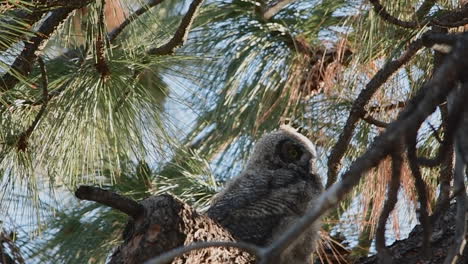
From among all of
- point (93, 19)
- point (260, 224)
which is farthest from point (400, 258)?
point (93, 19)

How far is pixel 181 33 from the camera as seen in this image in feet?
9.34

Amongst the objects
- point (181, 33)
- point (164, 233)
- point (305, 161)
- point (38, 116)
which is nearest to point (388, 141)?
point (164, 233)

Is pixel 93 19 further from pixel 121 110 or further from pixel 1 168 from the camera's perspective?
pixel 1 168

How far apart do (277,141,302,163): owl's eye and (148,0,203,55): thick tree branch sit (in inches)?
28.3

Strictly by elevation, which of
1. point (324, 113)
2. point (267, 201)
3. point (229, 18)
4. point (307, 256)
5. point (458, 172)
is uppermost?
point (229, 18)

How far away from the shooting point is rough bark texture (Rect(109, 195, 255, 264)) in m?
2.00

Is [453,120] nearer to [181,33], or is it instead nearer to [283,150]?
[181,33]

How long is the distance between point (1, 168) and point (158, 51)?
2.24ft

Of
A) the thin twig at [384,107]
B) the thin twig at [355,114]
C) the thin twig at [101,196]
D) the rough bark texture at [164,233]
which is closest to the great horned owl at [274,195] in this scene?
the thin twig at [355,114]

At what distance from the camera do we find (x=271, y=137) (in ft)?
11.3

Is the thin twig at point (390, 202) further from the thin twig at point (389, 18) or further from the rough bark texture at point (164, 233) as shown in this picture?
the thin twig at point (389, 18)

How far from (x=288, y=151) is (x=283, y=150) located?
0.8 inches

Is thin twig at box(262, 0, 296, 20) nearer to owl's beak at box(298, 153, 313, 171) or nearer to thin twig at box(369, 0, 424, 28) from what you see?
owl's beak at box(298, 153, 313, 171)

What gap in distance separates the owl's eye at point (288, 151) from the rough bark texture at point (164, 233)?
1.30 m
